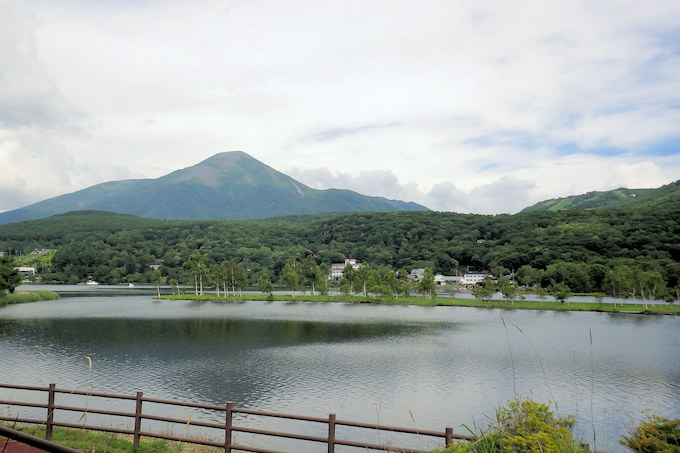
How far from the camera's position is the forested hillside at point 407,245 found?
341 ft

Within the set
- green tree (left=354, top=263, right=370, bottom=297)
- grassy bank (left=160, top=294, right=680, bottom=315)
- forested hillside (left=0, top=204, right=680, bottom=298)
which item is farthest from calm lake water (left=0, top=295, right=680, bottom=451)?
forested hillside (left=0, top=204, right=680, bottom=298)

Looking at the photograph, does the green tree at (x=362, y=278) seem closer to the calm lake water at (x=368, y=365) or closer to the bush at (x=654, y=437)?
the calm lake water at (x=368, y=365)

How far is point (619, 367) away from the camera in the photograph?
102 feet

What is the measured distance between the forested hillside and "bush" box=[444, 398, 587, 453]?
3252 inches

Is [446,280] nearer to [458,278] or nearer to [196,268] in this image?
[458,278]

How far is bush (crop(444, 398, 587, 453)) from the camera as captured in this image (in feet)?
21.2

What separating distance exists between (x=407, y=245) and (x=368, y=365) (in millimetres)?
130467

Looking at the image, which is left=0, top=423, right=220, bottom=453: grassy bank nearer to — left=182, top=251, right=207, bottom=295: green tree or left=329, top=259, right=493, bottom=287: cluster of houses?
left=182, top=251, right=207, bottom=295: green tree

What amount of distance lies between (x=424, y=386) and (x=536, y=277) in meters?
85.4

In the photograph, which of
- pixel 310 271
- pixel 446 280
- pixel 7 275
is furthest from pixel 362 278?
pixel 7 275

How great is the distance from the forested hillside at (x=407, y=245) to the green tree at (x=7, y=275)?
2184 inches

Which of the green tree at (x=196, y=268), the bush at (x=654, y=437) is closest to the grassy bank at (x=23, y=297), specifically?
the green tree at (x=196, y=268)

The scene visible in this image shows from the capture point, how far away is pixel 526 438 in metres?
7.01

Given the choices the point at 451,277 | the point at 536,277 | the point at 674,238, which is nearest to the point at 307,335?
the point at 536,277
